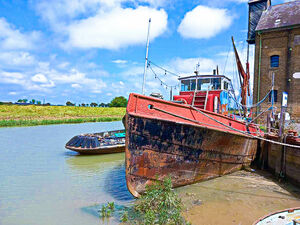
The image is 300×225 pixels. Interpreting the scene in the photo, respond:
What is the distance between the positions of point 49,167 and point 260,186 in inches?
335

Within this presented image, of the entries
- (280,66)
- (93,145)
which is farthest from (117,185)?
(280,66)

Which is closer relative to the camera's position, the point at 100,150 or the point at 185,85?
the point at 185,85

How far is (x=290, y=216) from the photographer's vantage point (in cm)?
418

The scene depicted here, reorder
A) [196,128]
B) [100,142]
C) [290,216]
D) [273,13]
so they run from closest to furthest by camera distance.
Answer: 1. [290,216]
2. [196,128]
3. [100,142]
4. [273,13]

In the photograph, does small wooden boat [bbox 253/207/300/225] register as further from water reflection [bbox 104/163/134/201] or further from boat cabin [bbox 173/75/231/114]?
boat cabin [bbox 173/75/231/114]

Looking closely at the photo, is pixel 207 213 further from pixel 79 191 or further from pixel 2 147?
pixel 2 147

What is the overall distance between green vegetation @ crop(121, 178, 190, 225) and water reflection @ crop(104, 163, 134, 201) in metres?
1.24

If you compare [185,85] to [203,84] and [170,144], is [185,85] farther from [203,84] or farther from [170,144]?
[170,144]

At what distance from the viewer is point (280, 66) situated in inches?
730

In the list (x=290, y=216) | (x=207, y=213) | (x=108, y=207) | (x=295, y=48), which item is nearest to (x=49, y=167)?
(x=108, y=207)

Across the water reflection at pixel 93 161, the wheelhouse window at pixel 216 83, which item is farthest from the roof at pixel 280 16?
the water reflection at pixel 93 161

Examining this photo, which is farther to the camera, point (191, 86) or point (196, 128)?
point (191, 86)

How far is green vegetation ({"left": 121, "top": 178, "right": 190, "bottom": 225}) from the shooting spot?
15.9 ft

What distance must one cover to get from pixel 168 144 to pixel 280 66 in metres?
16.0
